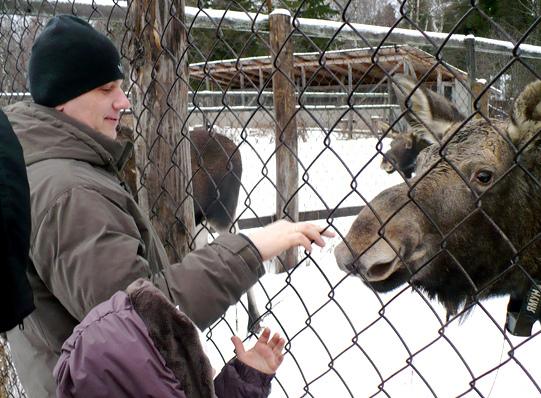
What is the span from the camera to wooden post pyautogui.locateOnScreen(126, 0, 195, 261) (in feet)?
8.30

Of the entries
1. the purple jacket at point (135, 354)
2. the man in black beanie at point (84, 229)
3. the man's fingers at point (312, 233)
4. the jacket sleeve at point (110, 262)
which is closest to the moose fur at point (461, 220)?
the man's fingers at point (312, 233)

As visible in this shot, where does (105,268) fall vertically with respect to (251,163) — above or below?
above

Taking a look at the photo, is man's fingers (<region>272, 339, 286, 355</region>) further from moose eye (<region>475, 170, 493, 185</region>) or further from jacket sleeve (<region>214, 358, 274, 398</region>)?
moose eye (<region>475, 170, 493, 185</region>)

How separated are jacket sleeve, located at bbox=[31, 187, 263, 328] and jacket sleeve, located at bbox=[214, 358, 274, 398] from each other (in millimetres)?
249

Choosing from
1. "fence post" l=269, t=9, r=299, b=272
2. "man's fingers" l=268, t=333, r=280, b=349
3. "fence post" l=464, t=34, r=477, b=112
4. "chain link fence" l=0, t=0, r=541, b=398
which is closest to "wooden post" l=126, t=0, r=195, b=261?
"chain link fence" l=0, t=0, r=541, b=398

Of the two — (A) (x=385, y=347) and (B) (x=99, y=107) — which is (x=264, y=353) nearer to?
(B) (x=99, y=107)

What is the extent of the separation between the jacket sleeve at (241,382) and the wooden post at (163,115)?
36.8 inches

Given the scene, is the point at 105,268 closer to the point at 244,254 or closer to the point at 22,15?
the point at 244,254

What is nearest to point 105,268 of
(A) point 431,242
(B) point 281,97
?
(A) point 431,242

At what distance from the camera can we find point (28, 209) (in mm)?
1380

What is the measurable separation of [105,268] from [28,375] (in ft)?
2.50

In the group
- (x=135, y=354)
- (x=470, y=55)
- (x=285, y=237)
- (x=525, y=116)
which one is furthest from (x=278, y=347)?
(x=470, y=55)

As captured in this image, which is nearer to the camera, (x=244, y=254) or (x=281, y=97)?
(x=244, y=254)

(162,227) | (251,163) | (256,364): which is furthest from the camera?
(251,163)
